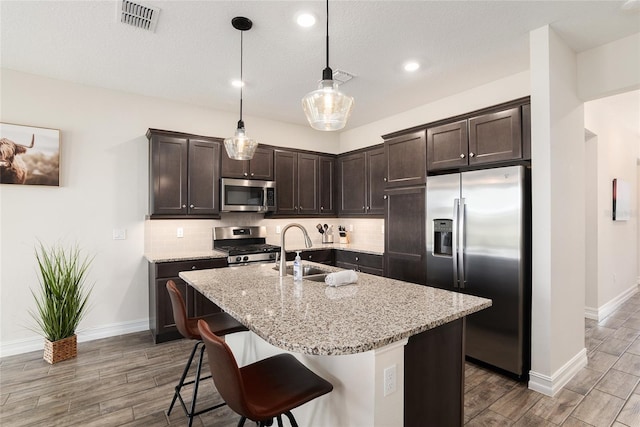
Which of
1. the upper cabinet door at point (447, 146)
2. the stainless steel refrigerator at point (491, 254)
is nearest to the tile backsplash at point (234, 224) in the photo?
the upper cabinet door at point (447, 146)

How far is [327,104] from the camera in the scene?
5.70ft

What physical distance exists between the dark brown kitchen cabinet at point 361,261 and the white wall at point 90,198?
8.42 ft

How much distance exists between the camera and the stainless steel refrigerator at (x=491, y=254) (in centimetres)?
→ 261

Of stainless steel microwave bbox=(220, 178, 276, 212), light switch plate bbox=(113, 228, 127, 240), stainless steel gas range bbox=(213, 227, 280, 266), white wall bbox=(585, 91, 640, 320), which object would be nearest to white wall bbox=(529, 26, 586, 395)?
white wall bbox=(585, 91, 640, 320)

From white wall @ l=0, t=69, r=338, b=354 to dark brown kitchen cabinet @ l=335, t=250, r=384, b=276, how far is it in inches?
101

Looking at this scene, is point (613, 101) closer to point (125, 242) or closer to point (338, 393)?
point (338, 393)

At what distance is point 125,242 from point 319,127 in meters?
3.12

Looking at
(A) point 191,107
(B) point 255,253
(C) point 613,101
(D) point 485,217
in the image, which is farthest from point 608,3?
(A) point 191,107

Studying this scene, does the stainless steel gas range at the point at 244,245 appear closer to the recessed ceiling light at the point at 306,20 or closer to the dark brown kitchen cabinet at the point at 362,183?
the dark brown kitchen cabinet at the point at 362,183

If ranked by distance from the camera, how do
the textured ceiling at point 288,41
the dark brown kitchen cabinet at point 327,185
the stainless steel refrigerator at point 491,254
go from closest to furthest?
the textured ceiling at point 288,41, the stainless steel refrigerator at point 491,254, the dark brown kitchen cabinet at point 327,185

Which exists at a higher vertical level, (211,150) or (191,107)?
(191,107)

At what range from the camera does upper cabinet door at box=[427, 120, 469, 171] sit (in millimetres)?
3129

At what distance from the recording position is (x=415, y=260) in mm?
3502

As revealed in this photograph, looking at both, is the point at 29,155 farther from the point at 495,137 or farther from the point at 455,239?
the point at 495,137
